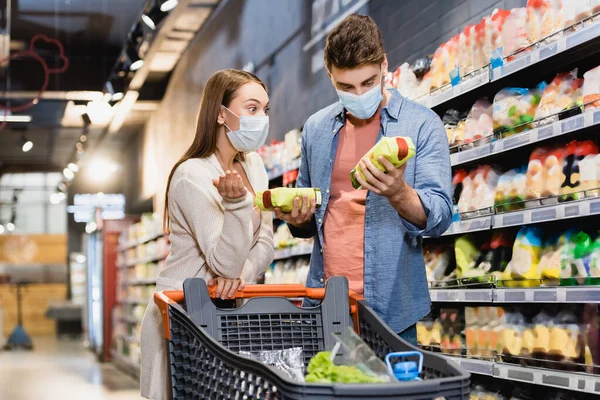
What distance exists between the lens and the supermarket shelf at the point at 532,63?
2.88 metres

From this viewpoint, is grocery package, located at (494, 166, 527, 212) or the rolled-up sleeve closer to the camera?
the rolled-up sleeve

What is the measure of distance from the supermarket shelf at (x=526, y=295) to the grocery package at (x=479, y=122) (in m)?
0.68

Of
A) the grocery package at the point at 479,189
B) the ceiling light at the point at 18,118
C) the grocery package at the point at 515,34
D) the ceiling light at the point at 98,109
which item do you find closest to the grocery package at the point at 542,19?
the grocery package at the point at 515,34

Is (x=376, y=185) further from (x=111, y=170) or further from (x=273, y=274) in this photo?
(x=111, y=170)

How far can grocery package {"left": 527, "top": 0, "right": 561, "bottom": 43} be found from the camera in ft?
10.3

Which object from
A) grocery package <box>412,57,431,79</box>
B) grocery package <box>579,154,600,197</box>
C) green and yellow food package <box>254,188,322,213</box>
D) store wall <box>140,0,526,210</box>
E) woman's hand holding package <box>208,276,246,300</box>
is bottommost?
woman's hand holding package <box>208,276,246,300</box>

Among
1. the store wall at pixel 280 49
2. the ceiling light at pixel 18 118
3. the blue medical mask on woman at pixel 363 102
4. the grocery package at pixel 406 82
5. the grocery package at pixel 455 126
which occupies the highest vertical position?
the ceiling light at pixel 18 118

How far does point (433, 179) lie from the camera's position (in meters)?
2.01

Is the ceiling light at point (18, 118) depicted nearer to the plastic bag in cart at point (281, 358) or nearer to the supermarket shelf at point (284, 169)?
the supermarket shelf at point (284, 169)

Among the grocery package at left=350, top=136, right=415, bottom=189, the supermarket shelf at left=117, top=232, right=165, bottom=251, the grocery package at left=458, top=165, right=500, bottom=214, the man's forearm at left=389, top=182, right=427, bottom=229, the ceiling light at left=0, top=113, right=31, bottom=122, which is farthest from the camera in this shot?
the ceiling light at left=0, top=113, right=31, bottom=122

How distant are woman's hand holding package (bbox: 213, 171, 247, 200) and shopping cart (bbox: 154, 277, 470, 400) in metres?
0.22

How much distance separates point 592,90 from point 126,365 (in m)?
10.3

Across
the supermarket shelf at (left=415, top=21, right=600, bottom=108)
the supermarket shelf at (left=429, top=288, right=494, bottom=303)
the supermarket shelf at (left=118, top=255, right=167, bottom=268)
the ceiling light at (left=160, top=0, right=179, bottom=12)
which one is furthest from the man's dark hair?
the supermarket shelf at (left=118, top=255, right=167, bottom=268)

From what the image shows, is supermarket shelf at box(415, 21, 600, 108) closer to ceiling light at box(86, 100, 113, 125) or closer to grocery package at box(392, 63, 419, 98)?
grocery package at box(392, 63, 419, 98)
